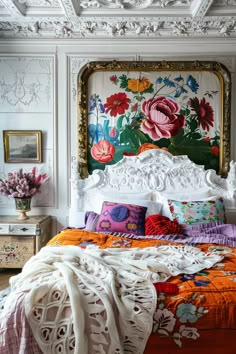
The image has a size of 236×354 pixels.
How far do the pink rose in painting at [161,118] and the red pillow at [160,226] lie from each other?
1.08 meters

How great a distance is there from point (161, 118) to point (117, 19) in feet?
3.81

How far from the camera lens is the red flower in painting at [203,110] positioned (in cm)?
392

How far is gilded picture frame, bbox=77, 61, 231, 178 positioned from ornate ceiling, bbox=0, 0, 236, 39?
403 mm

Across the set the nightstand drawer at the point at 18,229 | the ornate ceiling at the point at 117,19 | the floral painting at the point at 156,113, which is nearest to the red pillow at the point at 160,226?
the floral painting at the point at 156,113

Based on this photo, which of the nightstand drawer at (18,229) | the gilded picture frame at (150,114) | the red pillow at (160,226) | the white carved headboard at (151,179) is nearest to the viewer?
the red pillow at (160,226)

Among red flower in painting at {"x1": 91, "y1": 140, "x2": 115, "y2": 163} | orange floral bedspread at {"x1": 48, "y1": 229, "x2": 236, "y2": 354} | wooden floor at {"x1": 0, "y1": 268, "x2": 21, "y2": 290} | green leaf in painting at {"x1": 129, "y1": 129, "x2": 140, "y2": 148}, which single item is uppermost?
green leaf in painting at {"x1": 129, "y1": 129, "x2": 140, "y2": 148}

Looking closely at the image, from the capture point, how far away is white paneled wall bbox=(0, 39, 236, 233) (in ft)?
13.0

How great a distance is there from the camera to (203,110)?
3.92 m

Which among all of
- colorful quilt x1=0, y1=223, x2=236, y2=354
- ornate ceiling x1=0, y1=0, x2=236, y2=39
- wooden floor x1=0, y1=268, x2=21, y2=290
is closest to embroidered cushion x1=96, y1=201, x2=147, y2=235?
wooden floor x1=0, y1=268, x2=21, y2=290

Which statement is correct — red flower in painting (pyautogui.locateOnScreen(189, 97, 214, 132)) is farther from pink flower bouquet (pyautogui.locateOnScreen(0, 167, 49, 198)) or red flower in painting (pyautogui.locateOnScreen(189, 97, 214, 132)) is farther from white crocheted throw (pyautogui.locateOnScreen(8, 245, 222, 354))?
white crocheted throw (pyautogui.locateOnScreen(8, 245, 222, 354))

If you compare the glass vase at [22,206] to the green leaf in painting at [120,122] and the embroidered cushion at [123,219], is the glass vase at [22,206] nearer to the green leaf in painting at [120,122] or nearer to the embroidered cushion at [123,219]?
the embroidered cushion at [123,219]

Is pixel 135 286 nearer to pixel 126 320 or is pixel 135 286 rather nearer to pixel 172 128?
pixel 126 320

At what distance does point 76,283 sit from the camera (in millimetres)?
1705

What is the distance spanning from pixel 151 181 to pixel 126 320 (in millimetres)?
2376
